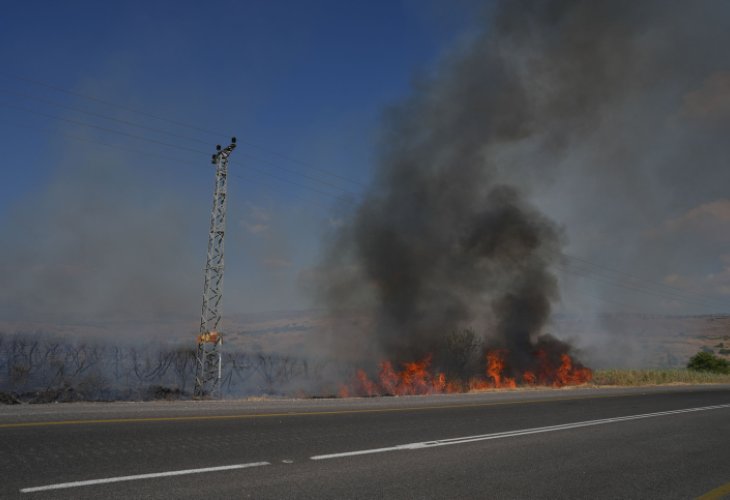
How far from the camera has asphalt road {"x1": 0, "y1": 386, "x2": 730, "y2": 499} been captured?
17.0 feet

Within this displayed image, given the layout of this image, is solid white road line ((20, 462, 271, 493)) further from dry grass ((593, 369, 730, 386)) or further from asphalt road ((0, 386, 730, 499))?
dry grass ((593, 369, 730, 386))

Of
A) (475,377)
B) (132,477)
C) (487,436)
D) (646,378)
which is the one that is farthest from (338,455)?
(646,378)

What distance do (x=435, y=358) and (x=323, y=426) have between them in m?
26.7

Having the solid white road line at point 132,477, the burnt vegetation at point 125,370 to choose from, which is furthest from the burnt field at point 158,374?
the solid white road line at point 132,477

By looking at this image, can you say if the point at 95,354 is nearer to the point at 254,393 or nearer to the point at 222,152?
the point at 254,393

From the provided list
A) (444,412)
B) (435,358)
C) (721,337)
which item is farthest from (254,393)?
(721,337)

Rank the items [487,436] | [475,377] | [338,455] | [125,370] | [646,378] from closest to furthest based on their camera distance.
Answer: [338,455], [487,436], [125,370], [475,377], [646,378]

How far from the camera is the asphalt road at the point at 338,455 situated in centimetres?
518

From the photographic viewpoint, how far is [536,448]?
811 centimetres

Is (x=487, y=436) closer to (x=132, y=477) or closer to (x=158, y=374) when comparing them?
(x=132, y=477)

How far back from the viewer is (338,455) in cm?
682

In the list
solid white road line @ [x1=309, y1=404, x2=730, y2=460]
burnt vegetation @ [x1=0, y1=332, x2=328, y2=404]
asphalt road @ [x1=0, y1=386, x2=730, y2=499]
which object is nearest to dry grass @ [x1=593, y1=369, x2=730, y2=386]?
burnt vegetation @ [x1=0, y1=332, x2=328, y2=404]

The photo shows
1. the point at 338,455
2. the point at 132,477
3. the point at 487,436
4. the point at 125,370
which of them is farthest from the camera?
the point at 125,370

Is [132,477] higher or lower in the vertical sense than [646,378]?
higher
